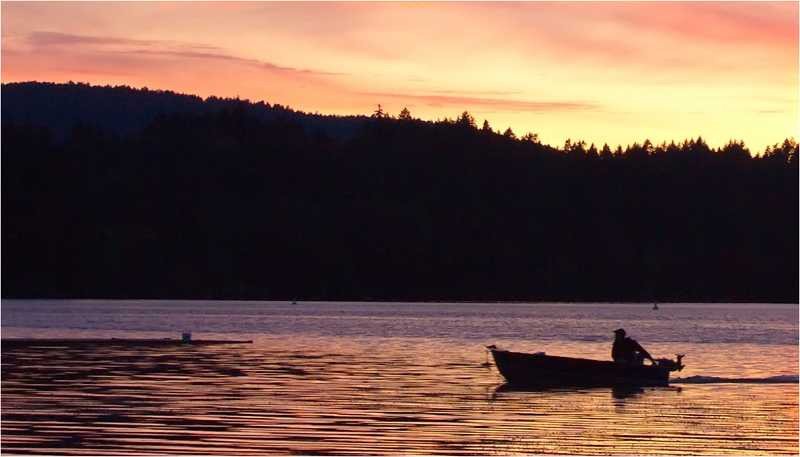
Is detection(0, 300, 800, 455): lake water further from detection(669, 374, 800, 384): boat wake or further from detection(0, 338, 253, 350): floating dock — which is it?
detection(0, 338, 253, 350): floating dock

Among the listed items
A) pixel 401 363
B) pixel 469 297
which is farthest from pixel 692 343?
pixel 469 297

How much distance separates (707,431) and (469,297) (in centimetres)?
12935

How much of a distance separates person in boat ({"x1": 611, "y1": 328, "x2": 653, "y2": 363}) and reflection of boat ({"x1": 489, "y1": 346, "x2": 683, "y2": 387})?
28 centimetres

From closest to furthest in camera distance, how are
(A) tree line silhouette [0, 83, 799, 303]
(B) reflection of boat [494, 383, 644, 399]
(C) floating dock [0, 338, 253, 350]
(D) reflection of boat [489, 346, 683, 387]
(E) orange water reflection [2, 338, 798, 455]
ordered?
1. (E) orange water reflection [2, 338, 798, 455]
2. (B) reflection of boat [494, 383, 644, 399]
3. (D) reflection of boat [489, 346, 683, 387]
4. (C) floating dock [0, 338, 253, 350]
5. (A) tree line silhouette [0, 83, 799, 303]

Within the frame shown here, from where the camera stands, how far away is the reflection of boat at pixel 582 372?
105ft

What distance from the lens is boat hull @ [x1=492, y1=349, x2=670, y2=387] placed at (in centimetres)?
3203

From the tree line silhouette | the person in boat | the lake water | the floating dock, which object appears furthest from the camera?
the tree line silhouette

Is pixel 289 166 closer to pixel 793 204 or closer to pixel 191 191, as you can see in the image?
pixel 191 191

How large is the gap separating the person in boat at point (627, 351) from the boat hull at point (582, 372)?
29cm

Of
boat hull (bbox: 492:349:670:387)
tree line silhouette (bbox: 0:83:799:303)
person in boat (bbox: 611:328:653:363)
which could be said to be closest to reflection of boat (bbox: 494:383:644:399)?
boat hull (bbox: 492:349:670:387)

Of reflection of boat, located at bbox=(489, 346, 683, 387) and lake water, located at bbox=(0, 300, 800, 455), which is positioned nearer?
lake water, located at bbox=(0, 300, 800, 455)

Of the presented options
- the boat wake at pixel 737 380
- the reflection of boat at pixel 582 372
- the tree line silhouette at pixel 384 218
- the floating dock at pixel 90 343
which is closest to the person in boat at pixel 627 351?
the reflection of boat at pixel 582 372

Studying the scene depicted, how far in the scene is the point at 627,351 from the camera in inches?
1286

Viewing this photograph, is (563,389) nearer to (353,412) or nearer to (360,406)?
(360,406)
